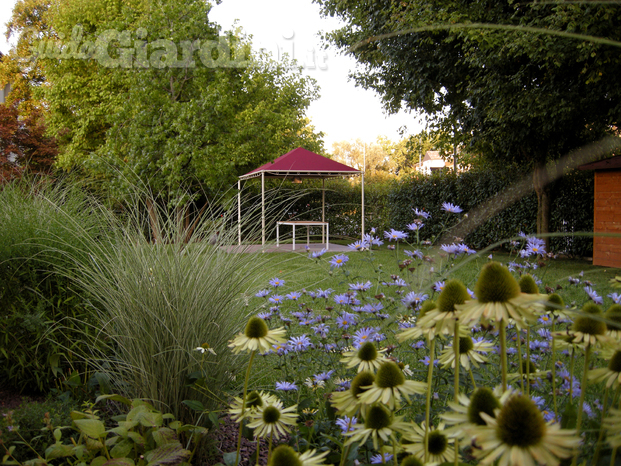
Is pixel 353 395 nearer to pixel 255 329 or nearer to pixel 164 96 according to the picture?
pixel 255 329

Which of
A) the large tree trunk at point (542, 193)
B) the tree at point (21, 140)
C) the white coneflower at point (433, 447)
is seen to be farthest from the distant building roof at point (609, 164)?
the tree at point (21, 140)

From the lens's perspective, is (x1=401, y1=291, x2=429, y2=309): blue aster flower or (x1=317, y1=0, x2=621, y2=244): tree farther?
(x1=317, y1=0, x2=621, y2=244): tree

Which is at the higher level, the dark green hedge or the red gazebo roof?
the red gazebo roof

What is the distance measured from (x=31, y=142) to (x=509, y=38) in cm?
1288

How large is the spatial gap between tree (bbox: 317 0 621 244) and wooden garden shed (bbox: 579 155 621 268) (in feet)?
2.52

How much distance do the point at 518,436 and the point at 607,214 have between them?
889 cm

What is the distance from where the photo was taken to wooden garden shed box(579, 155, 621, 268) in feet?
25.0

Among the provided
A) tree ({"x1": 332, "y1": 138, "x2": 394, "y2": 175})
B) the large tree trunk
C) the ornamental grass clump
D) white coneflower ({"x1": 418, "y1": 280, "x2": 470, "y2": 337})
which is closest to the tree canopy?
the large tree trunk

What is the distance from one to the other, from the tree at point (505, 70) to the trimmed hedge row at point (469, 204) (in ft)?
1.60

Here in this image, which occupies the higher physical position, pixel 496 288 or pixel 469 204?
pixel 469 204

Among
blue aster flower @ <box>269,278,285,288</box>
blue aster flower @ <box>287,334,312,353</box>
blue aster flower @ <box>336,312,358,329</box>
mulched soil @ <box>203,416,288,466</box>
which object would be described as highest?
blue aster flower @ <box>269,278,285,288</box>

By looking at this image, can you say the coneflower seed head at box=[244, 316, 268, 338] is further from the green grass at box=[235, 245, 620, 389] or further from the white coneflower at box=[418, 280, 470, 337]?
the white coneflower at box=[418, 280, 470, 337]

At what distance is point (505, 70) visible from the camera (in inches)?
325

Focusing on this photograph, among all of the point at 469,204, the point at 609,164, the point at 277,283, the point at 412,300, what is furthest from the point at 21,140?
the point at 412,300
